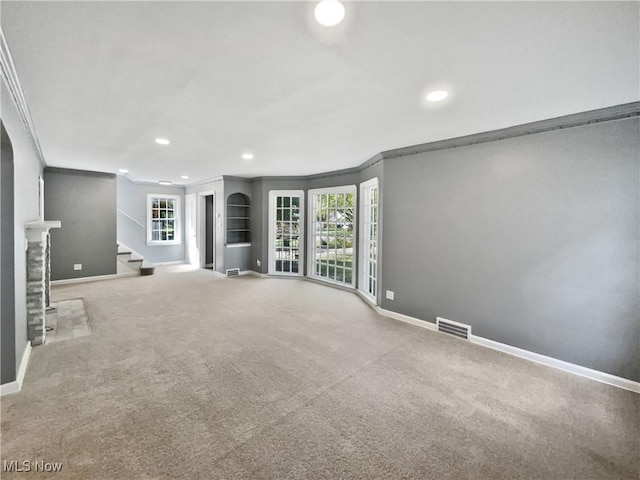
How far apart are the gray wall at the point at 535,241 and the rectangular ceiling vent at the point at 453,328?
0.22 ft

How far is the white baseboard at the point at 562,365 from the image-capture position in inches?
103

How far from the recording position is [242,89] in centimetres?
229

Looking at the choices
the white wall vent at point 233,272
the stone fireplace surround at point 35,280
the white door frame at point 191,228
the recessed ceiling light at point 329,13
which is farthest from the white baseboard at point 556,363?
the white door frame at point 191,228

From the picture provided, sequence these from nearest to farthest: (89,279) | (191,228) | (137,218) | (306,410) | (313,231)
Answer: (306,410)
(89,279)
(313,231)
(137,218)
(191,228)

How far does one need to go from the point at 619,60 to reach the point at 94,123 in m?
4.50

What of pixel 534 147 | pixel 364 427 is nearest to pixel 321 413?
pixel 364 427

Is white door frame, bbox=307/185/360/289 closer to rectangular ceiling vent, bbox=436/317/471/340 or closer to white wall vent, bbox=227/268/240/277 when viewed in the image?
white wall vent, bbox=227/268/240/277

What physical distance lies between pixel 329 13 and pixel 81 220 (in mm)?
7196

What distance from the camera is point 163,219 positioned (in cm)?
885

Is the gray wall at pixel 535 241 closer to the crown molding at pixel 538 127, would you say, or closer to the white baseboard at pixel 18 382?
the crown molding at pixel 538 127

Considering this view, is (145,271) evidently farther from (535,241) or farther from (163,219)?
(535,241)

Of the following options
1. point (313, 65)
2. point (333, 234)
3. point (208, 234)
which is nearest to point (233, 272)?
point (208, 234)

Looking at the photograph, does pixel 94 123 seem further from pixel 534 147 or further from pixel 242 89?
pixel 534 147
